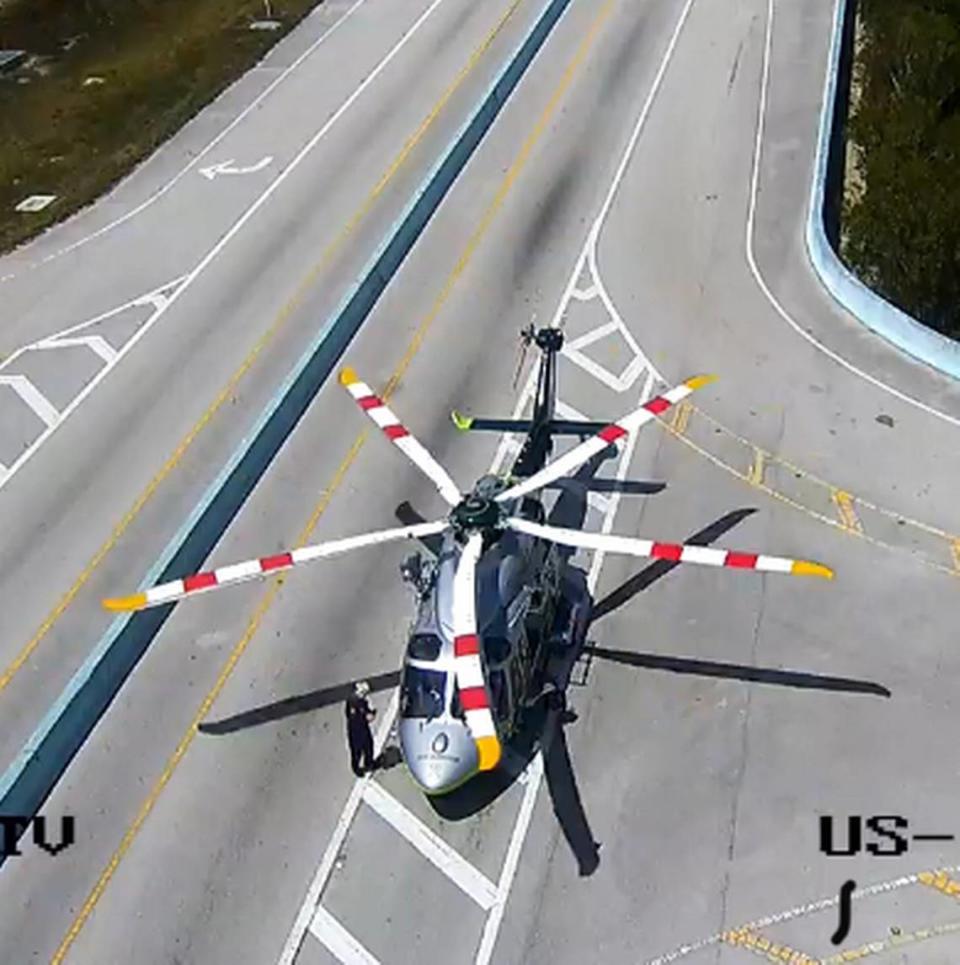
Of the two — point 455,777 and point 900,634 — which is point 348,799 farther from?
point 900,634

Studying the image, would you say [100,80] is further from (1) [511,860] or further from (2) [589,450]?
(1) [511,860]

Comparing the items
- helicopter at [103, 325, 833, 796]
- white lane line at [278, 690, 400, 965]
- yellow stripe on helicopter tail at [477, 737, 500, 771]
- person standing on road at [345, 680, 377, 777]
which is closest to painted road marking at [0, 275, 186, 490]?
helicopter at [103, 325, 833, 796]

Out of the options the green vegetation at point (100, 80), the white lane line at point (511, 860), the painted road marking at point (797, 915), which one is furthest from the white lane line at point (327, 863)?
the green vegetation at point (100, 80)

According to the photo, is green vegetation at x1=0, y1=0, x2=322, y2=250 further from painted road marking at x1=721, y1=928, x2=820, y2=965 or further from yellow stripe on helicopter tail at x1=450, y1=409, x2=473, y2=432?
painted road marking at x1=721, y1=928, x2=820, y2=965

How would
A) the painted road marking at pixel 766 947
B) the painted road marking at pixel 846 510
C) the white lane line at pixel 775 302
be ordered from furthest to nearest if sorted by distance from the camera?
1. the white lane line at pixel 775 302
2. the painted road marking at pixel 846 510
3. the painted road marking at pixel 766 947

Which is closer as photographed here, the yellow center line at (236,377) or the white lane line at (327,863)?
the white lane line at (327,863)

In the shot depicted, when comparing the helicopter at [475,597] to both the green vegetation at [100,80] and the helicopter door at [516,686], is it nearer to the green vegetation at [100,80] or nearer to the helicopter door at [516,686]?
the helicopter door at [516,686]
